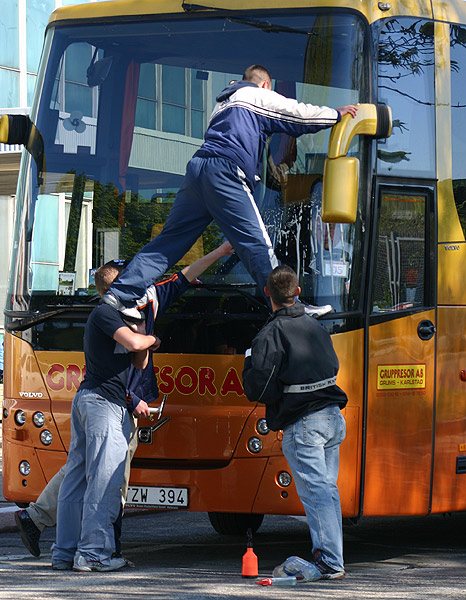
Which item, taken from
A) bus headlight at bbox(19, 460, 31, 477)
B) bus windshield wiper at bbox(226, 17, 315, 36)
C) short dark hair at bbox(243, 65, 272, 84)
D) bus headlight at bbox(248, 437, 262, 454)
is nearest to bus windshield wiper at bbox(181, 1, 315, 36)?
bus windshield wiper at bbox(226, 17, 315, 36)

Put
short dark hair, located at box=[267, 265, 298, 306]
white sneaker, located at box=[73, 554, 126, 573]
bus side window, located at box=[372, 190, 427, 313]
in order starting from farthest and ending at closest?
bus side window, located at box=[372, 190, 427, 313], white sneaker, located at box=[73, 554, 126, 573], short dark hair, located at box=[267, 265, 298, 306]

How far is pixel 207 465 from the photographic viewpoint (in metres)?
8.22

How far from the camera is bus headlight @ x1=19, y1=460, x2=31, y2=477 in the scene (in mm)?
8711

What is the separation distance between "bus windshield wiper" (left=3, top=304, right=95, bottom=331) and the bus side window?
185cm

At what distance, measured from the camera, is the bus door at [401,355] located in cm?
811

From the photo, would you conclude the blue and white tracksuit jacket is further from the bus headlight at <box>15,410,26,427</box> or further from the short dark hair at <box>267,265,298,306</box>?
the bus headlight at <box>15,410,26,427</box>

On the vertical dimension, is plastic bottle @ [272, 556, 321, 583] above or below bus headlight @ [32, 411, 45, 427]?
below

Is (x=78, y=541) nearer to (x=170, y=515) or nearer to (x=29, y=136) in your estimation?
(x=29, y=136)

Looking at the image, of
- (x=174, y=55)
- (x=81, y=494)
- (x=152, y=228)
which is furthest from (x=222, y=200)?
(x=81, y=494)

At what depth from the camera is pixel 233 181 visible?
804 centimetres

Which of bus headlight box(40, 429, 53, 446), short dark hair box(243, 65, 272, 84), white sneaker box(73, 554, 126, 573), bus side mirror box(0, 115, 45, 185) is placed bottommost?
white sneaker box(73, 554, 126, 573)

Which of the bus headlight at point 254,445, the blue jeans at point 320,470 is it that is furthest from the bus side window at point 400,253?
the bus headlight at point 254,445

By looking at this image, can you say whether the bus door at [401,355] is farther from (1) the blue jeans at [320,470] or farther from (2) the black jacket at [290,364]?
(2) the black jacket at [290,364]

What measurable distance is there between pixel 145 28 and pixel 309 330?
2.45 meters
